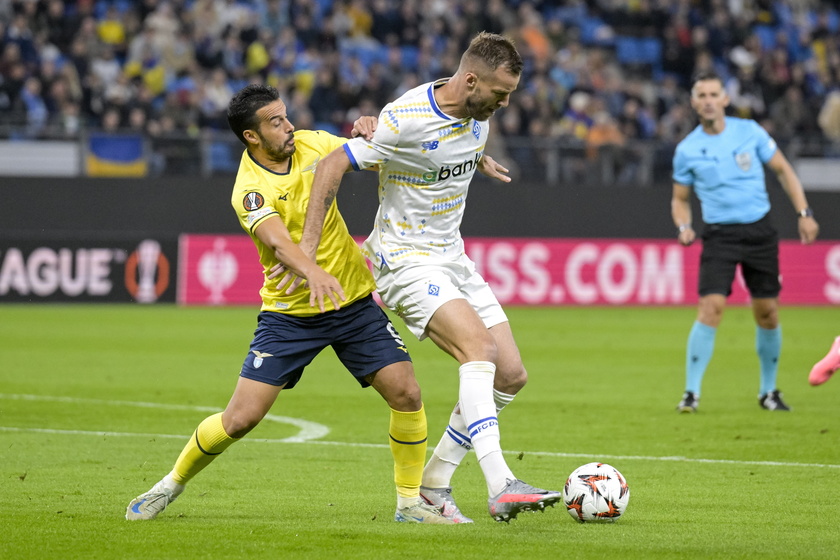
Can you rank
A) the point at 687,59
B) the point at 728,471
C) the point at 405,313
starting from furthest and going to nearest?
the point at 687,59 < the point at 728,471 < the point at 405,313

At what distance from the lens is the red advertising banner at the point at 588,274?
20.6m

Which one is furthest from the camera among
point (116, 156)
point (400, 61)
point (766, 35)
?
point (766, 35)

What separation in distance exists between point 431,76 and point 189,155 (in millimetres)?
4831

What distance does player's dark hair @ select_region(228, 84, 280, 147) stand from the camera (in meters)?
5.74

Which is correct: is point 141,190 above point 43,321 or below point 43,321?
above

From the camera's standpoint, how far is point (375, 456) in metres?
7.88

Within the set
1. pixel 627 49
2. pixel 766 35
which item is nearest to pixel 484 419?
pixel 627 49

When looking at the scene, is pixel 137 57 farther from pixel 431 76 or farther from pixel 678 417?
pixel 678 417

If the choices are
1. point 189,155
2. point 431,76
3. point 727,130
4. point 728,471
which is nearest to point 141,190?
point 189,155

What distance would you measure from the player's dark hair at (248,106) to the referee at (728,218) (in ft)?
16.0

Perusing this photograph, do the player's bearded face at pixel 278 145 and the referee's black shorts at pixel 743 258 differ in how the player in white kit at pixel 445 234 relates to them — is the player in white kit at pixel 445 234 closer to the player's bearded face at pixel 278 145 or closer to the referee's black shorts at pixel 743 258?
the player's bearded face at pixel 278 145

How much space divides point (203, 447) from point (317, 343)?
68 cm

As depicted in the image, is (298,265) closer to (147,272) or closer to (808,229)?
(808,229)

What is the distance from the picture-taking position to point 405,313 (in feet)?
19.0
